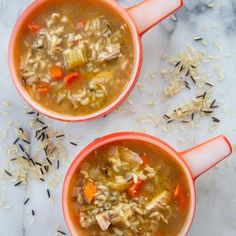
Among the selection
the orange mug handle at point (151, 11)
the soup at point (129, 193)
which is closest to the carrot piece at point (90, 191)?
the soup at point (129, 193)

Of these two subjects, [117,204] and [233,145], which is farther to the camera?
[233,145]

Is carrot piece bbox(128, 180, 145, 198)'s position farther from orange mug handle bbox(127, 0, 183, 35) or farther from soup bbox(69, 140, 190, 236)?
orange mug handle bbox(127, 0, 183, 35)

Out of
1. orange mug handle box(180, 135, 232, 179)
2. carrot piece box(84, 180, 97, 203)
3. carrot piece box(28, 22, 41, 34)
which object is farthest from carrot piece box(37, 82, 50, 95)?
orange mug handle box(180, 135, 232, 179)

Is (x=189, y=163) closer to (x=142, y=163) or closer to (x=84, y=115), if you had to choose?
(x=142, y=163)

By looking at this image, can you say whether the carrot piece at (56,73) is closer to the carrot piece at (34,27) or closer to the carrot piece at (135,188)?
the carrot piece at (34,27)

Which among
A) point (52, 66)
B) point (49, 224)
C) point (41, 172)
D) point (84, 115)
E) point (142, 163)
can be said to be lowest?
point (49, 224)

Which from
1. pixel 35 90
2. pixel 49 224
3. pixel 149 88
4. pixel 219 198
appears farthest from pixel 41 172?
pixel 219 198

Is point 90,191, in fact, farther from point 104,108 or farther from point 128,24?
point 128,24
